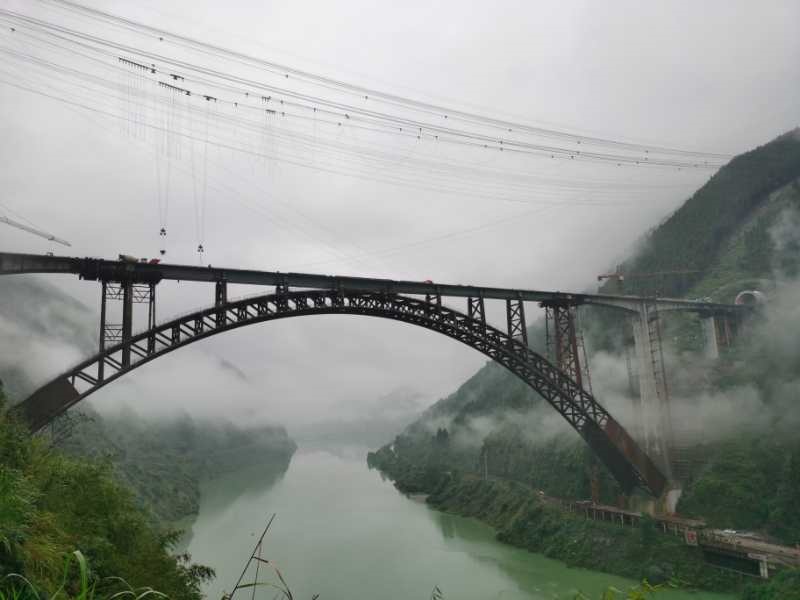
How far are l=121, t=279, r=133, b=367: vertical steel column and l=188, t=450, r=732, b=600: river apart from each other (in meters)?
6.96

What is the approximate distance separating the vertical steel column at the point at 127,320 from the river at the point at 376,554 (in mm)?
6963

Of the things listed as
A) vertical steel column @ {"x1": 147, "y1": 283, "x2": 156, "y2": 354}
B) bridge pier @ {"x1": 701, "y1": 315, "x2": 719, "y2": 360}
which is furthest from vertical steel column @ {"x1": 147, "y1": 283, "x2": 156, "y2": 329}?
bridge pier @ {"x1": 701, "y1": 315, "x2": 719, "y2": 360}

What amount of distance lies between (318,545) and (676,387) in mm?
24044

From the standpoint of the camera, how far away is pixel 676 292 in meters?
60.2

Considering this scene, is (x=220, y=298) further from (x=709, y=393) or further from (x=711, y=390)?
(x=711, y=390)

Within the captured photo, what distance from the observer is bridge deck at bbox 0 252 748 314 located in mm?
16828

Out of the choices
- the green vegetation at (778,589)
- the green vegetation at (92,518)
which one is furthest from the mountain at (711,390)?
the green vegetation at (92,518)

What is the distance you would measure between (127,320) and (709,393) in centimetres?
3161

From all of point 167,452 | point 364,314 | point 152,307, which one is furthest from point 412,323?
point 167,452

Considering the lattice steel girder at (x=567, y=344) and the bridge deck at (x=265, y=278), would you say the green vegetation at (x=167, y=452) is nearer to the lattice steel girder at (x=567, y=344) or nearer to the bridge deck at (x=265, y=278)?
the bridge deck at (x=265, y=278)

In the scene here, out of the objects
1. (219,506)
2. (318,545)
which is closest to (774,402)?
(318,545)

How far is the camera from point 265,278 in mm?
20844

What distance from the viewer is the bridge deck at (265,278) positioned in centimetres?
1683

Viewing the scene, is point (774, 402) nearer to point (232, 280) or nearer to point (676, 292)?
point (232, 280)
